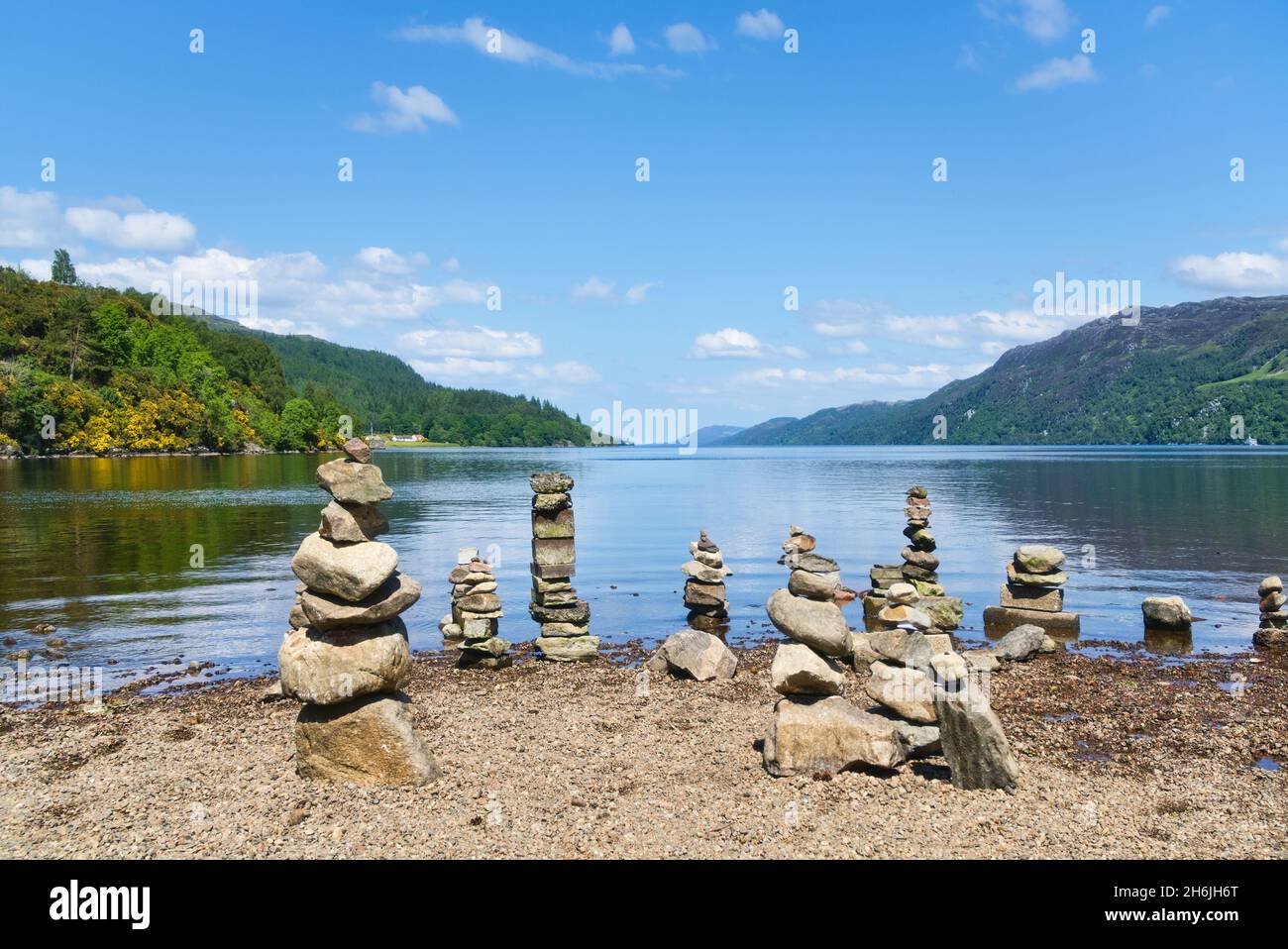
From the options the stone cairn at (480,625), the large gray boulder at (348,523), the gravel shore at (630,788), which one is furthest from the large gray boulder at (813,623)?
the stone cairn at (480,625)

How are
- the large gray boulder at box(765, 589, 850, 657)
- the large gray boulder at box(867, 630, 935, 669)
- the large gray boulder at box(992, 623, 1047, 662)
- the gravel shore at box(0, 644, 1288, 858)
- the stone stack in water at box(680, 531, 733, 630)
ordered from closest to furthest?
the gravel shore at box(0, 644, 1288, 858) < the large gray boulder at box(765, 589, 850, 657) < the large gray boulder at box(867, 630, 935, 669) < the large gray boulder at box(992, 623, 1047, 662) < the stone stack in water at box(680, 531, 733, 630)

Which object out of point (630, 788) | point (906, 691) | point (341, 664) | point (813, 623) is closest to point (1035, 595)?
point (906, 691)

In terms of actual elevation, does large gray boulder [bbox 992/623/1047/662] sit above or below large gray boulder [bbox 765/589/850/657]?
below

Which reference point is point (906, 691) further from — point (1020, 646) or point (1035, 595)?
point (1035, 595)

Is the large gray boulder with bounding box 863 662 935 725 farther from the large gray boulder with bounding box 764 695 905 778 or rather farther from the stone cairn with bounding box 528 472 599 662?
the stone cairn with bounding box 528 472 599 662

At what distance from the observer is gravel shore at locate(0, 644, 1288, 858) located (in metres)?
9.48

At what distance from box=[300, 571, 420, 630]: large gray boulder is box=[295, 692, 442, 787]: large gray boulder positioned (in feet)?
3.60

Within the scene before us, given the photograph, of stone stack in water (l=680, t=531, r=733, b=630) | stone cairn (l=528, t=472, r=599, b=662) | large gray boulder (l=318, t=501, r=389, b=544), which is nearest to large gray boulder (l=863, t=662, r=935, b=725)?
large gray boulder (l=318, t=501, r=389, b=544)

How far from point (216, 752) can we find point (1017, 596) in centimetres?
2150

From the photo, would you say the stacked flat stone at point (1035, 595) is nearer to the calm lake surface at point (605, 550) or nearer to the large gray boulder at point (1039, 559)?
the large gray boulder at point (1039, 559)

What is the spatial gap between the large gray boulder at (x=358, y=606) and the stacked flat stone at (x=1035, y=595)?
18.9 metres
